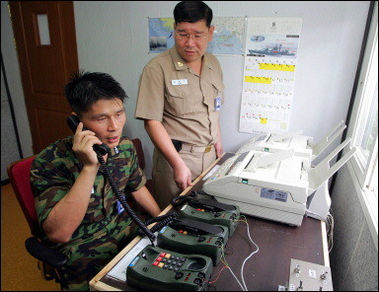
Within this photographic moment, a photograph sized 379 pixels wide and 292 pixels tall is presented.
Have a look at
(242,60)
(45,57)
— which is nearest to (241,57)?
(242,60)

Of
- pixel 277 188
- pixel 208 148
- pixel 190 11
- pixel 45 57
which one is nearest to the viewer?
pixel 277 188

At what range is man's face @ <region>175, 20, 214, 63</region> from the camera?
4.42 feet

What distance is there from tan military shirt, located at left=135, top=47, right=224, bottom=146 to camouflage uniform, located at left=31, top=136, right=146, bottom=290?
40cm

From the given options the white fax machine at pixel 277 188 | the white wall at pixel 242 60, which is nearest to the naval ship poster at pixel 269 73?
the white wall at pixel 242 60

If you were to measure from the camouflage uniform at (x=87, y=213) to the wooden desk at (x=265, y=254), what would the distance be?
25cm

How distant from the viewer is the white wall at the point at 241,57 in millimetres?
1502

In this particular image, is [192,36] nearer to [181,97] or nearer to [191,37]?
[191,37]

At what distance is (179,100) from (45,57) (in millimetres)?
1789

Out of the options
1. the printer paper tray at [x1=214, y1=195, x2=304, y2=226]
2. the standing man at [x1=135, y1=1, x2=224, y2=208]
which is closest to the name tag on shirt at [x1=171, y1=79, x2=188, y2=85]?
the standing man at [x1=135, y1=1, x2=224, y2=208]

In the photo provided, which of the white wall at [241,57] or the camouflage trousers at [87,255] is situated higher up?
the white wall at [241,57]

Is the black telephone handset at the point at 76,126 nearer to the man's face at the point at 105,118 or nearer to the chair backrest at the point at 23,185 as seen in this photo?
the man's face at the point at 105,118

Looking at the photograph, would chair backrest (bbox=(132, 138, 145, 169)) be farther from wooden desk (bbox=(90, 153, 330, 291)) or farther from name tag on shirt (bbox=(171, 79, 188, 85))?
wooden desk (bbox=(90, 153, 330, 291))

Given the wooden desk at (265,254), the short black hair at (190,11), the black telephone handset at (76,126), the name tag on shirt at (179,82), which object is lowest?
the wooden desk at (265,254)

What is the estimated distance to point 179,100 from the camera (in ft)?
4.99
